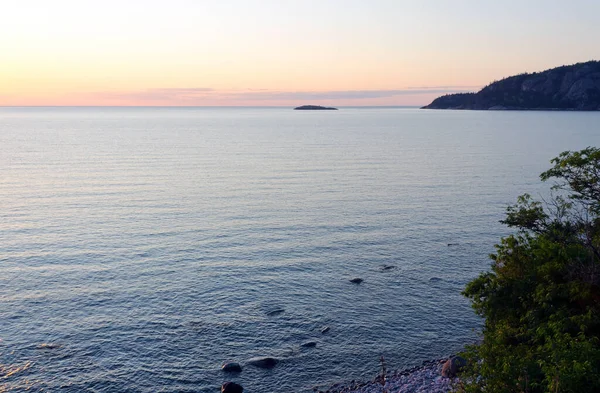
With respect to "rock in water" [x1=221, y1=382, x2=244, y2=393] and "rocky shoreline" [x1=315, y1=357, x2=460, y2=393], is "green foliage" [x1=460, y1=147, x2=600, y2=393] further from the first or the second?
"rock in water" [x1=221, y1=382, x2=244, y2=393]

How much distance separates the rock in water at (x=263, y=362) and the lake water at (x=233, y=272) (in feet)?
1.57

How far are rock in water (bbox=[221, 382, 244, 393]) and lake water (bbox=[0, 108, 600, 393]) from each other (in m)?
1.10

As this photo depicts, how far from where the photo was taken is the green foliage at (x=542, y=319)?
22078mm

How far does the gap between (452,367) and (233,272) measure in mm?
25242

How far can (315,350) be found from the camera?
133 ft

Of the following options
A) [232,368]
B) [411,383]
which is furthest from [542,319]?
[232,368]

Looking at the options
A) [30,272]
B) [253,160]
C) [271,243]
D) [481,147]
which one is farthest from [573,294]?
[481,147]

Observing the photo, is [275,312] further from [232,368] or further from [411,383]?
[411,383]

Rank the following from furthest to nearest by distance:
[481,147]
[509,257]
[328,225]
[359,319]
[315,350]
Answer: [481,147] → [328,225] → [359,319] → [315,350] → [509,257]

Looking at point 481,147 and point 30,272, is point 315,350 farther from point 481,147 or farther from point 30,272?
point 481,147

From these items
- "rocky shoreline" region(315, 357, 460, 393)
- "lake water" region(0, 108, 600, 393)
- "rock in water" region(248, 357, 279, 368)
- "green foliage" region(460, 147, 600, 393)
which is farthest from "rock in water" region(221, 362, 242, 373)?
"green foliage" region(460, 147, 600, 393)

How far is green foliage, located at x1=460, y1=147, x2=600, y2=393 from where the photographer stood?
72.4 ft

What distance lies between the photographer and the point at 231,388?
1382 inches

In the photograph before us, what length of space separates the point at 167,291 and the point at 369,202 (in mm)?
A: 42567
